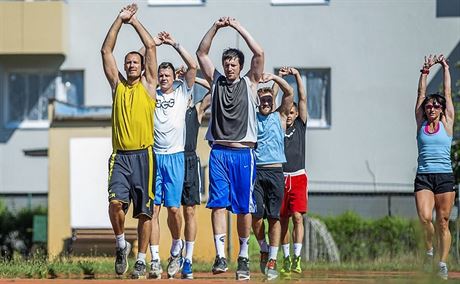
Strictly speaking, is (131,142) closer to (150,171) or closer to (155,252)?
(150,171)

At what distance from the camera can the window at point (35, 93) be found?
107 feet

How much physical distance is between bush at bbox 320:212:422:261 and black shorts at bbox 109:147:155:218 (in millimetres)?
13312

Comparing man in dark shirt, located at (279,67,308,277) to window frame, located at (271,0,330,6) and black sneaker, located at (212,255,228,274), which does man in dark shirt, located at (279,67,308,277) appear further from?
window frame, located at (271,0,330,6)

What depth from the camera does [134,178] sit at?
527 inches

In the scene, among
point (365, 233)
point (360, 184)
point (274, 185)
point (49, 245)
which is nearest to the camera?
point (274, 185)

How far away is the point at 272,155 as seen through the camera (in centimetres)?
1487

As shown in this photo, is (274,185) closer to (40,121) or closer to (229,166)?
(229,166)

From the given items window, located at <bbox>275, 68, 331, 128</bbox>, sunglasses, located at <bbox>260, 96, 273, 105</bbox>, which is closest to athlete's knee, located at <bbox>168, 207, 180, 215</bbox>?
sunglasses, located at <bbox>260, 96, 273, 105</bbox>

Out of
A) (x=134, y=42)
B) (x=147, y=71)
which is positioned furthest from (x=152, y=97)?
(x=134, y=42)

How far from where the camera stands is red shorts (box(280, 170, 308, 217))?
16.1 meters

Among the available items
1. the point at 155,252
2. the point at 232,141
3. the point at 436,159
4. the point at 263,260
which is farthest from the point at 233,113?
the point at 436,159

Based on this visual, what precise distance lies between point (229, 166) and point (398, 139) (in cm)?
1897

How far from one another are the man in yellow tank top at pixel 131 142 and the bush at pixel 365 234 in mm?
13325

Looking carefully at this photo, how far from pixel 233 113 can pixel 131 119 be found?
1114 mm
